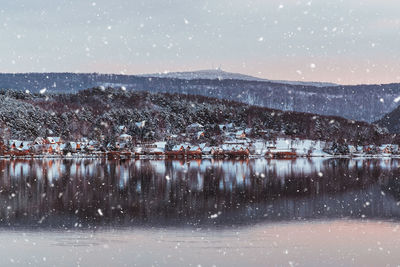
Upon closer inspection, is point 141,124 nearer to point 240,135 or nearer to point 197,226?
point 240,135

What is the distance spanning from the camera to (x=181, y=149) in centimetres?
11250

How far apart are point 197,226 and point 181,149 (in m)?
92.2

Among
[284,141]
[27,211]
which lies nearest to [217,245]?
[27,211]

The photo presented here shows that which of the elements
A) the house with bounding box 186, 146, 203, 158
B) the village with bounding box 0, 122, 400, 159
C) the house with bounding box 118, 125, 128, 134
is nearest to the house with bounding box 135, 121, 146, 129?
the house with bounding box 118, 125, 128, 134

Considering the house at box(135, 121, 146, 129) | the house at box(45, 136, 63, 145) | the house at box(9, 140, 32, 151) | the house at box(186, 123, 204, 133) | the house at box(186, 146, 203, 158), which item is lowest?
the house at box(186, 146, 203, 158)

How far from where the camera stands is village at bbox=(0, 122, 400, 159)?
4013 inches

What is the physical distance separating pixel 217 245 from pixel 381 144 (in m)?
136

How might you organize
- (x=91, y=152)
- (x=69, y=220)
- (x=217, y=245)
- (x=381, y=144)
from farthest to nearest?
(x=381, y=144) → (x=91, y=152) → (x=69, y=220) → (x=217, y=245)

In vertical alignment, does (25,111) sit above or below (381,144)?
above

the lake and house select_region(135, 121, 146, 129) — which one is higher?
house select_region(135, 121, 146, 129)

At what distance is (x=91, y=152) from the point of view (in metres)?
106

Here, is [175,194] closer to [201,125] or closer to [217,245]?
[217,245]

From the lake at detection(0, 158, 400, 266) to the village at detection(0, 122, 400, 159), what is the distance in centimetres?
6458

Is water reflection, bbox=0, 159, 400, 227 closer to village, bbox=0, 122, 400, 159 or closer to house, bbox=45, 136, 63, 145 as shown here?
village, bbox=0, 122, 400, 159
